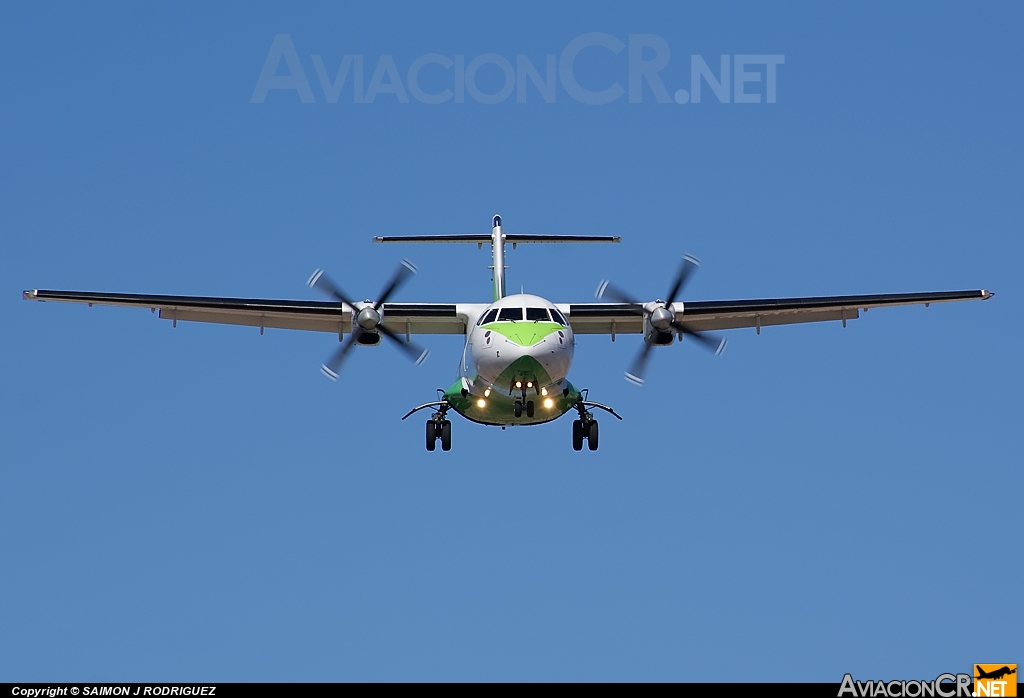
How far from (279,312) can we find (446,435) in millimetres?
4243

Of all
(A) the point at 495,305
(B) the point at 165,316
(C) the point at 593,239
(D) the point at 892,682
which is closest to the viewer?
(D) the point at 892,682

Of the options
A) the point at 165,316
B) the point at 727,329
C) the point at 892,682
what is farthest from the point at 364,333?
the point at 892,682

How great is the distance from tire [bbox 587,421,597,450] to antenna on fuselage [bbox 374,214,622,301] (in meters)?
3.91

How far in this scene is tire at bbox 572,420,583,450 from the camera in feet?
97.8

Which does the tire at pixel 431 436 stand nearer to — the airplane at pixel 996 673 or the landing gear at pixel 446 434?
the landing gear at pixel 446 434

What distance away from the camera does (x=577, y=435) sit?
98.0 ft

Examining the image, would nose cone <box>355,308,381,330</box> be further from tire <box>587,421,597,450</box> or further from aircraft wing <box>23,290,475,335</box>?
tire <box>587,421,597,450</box>

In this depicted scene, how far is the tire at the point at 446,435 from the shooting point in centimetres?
2986

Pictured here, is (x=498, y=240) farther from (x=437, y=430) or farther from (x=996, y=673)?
(x=996, y=673)

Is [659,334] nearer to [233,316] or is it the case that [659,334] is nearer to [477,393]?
[477,393]

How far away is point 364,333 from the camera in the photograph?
28703 millimetres

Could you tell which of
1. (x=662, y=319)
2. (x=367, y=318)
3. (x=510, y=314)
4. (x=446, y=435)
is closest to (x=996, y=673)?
(x=662, y=319)

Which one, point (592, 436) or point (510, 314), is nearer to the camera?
point (510, 314)

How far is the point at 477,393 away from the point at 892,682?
10184 mm
